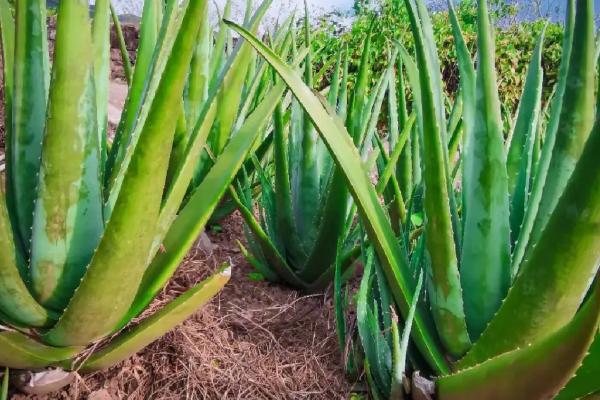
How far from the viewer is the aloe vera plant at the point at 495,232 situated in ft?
1.80

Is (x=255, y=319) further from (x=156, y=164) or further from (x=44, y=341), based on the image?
(x=156, y=164)

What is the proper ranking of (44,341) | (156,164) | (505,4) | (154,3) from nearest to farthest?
(156,164) < (44,341) < (154,3) < (505,4)

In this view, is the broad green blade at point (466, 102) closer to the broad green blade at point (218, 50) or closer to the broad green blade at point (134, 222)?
the broad green blade at point (134, 222)

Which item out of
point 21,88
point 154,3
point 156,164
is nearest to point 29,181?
point 21,88

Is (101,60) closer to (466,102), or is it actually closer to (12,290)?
(12,290)

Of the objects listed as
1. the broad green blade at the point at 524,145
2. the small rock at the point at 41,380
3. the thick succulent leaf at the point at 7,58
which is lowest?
the small rock at the point at 41,380

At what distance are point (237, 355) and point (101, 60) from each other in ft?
1.84

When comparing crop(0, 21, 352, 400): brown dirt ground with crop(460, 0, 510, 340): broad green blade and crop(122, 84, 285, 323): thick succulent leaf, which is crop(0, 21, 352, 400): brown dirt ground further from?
crop(460, 0, 510, 340): broad green blade

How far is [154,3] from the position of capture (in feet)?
3.41

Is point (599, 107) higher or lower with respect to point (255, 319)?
higher

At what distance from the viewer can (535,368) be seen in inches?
21.8

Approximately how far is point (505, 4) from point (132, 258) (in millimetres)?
7324

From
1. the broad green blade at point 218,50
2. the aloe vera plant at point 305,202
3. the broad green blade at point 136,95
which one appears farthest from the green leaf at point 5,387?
the broad green blade at point 218,50

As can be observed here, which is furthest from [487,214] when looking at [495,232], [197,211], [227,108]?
[227,108]
